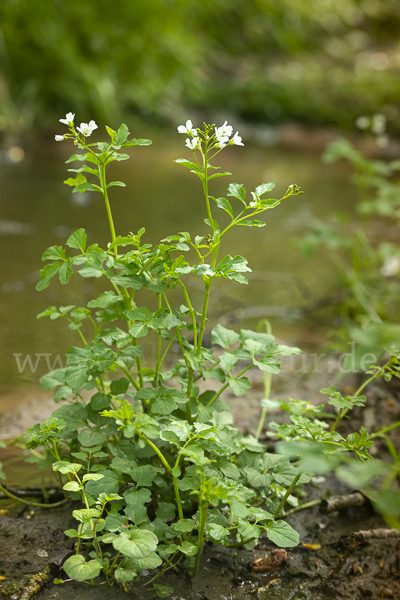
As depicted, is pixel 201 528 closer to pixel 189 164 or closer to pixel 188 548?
pixel 188 548

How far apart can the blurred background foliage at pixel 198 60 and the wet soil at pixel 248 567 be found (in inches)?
167

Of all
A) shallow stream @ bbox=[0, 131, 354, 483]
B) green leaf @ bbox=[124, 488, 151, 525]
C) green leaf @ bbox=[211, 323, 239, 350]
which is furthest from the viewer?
shallow stream @ bbox=[0, 131, 354, 483]

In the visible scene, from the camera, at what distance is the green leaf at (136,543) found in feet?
2.70

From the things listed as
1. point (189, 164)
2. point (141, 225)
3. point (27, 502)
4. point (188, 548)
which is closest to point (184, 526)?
point (188, 548)

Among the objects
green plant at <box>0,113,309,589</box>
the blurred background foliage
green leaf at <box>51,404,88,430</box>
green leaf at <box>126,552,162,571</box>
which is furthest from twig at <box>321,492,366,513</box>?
the blurred background foliage

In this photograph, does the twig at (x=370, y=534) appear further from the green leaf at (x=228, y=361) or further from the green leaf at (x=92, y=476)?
the green leaf at (x=92, y=476)

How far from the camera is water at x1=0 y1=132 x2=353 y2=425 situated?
2.00 metres

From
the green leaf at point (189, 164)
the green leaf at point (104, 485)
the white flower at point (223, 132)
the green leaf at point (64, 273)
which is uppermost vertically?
the white flower at point (223, 132)

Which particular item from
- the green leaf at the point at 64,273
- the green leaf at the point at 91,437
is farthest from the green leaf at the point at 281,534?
the green leaf at the point at 64,273

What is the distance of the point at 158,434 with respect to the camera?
0.92 m

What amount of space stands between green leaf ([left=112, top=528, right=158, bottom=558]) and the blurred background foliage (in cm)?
444

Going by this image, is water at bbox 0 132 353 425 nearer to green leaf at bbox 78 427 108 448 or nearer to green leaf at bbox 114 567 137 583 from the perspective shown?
green leaf at bbox 78 427 108 448

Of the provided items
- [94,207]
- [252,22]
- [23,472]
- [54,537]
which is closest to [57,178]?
[94,207]

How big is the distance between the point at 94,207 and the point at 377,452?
2.72 meters
